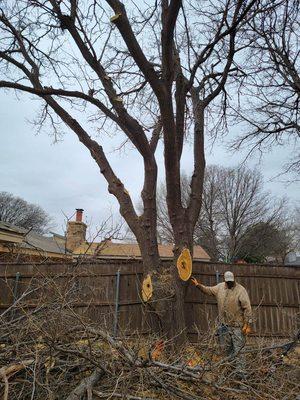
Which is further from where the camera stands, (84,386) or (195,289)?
(195,289)

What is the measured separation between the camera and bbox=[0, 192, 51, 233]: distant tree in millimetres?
53656

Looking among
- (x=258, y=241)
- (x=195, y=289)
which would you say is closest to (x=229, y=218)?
(x=258, y=241)

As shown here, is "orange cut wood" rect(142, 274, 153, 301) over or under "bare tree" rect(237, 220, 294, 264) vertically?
under

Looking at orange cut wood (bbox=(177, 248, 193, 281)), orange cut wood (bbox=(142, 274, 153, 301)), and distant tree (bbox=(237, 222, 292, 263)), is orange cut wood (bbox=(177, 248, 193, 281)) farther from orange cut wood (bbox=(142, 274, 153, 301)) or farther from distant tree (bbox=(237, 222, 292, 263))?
distant tree (bbox=(237, 222, 292, 263))

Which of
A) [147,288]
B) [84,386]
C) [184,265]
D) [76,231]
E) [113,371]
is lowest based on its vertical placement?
[84,386]

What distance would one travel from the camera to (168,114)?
6.10 m

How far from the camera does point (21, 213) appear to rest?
55219 millimetres

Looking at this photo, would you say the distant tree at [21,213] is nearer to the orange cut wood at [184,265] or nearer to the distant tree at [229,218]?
the distant tree at [229,218]

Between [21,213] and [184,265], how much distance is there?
172ft

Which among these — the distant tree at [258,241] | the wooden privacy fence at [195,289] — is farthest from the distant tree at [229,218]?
the wooden privacy fence at [195,289]

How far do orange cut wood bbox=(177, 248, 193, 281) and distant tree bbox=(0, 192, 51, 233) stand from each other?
161 feet

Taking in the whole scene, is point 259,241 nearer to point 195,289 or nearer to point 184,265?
point 195,289

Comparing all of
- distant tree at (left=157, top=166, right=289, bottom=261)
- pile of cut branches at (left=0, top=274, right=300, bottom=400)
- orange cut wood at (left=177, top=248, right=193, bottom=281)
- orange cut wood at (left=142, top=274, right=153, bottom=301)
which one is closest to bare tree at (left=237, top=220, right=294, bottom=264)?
distant tree at (left=157, top=166, right=289, bottom=261)

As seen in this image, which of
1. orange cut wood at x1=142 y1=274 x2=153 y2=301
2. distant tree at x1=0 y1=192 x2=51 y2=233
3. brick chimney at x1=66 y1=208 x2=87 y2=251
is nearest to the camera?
orange cut wood at x1=142 y1=274 x2=153 y2=301
